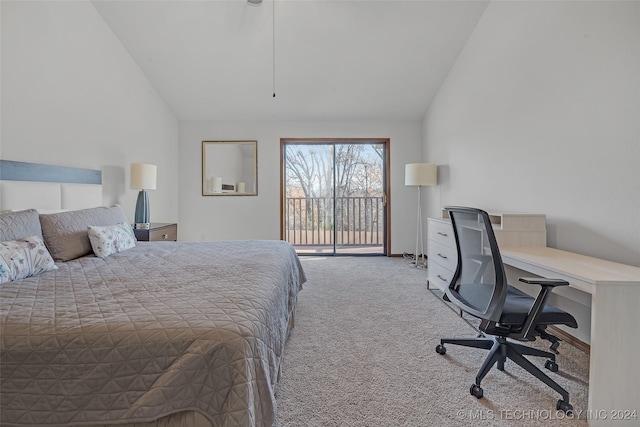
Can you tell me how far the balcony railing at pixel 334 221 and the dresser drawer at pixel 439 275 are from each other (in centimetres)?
220

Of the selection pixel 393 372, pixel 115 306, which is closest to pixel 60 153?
pixel 115 306

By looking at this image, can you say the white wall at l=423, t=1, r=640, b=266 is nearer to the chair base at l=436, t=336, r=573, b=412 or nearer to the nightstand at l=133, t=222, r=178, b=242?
the chair base at l=436, t=336, r=573, b=412

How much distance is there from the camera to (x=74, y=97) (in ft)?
9.83

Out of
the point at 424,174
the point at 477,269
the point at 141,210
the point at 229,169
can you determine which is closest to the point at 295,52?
the point at 229,169

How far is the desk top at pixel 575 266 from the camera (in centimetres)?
142

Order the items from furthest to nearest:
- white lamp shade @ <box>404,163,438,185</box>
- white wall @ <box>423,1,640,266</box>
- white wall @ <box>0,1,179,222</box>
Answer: white lamp shade @ <box>404,163,438,185</box>
white wall @ <box>0,1,179,222</box>
white wall @ <box>423,1,640,266</box>

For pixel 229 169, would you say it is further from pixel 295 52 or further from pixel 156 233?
pixel 295 52

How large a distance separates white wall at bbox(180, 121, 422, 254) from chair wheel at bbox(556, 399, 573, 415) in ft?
12.5

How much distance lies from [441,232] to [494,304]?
161 cm

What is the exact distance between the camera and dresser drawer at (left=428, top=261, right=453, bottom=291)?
2938 millimetres

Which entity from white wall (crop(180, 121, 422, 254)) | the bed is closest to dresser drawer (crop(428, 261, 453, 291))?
white wall (crop(180, 121, 422, 254))

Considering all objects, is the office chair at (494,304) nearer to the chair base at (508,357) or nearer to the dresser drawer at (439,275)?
the chair base at (508,357)

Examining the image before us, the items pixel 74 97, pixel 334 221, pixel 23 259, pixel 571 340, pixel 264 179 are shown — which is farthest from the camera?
pixel 334 221

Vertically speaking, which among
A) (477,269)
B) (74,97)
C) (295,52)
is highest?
Result: (295,52)
